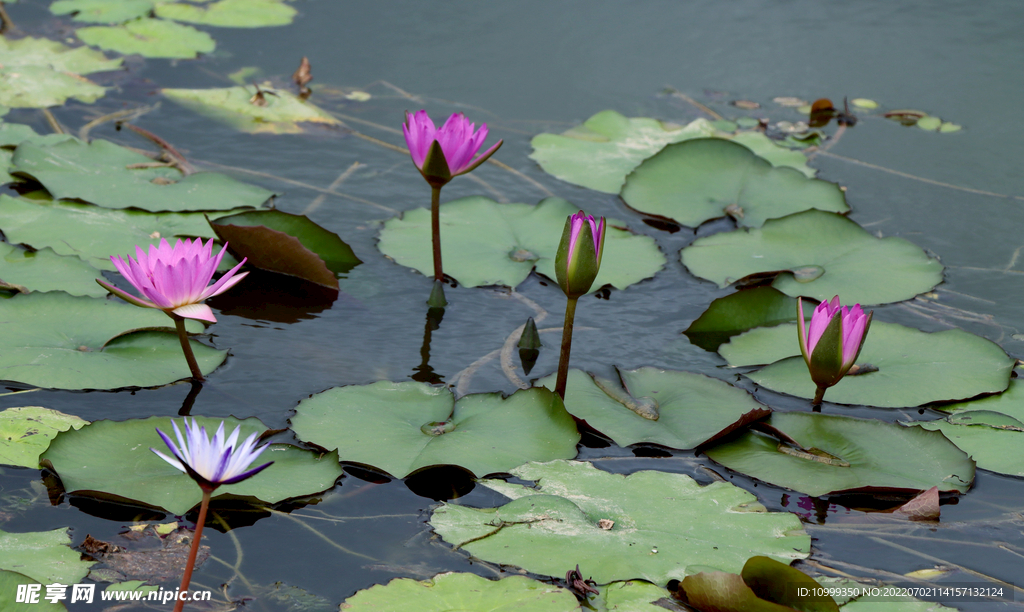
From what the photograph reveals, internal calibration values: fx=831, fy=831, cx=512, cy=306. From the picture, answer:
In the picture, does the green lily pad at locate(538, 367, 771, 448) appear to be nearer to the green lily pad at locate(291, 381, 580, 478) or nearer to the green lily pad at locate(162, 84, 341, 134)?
the green lily pad at locate(291, 381, 580, 478)

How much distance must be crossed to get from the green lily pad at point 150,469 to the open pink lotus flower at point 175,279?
290 mm

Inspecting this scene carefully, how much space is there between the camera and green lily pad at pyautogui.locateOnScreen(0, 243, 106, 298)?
9.00ft

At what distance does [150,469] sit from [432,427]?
2.26ft

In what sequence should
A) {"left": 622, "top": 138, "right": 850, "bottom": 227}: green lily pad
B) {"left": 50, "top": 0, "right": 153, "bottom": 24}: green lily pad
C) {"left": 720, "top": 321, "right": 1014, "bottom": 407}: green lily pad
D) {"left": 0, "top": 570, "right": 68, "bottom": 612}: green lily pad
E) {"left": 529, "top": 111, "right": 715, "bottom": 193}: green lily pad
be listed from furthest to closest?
1. {"left": 50, "top": 0, "right": 153, "bottom": 24}: green lily pad
2. {"left": 529, "top": 111, "right": 715, "bottom": 193}: green lily pad
3. {"left": 622, "top": 138, "right": 850, "bottom": 227}: green lily pad
4. {"left": 720, "top": 321, "right": 1014, "bottom": 407}: green lily pad
5. {"left": 0, "top": 570, "right": 68, "bottom": 612}: green lily pad

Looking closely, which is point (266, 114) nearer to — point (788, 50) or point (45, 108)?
point (45, 108)

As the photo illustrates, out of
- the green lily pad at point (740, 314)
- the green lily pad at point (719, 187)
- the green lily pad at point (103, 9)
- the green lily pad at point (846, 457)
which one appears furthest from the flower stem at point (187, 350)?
the green lily pad at point (103, 9)

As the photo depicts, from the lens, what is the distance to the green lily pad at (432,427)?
82.3 inches

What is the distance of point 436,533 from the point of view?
1947 millimetres

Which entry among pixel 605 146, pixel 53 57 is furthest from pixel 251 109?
pixel 605 146

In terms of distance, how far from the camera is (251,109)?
4.34 m

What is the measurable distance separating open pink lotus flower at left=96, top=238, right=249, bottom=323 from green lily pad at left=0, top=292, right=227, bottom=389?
346mm

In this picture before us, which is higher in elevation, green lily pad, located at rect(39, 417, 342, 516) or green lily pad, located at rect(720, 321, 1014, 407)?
green lily pad, located at rect(720, 321, 1014, 407)

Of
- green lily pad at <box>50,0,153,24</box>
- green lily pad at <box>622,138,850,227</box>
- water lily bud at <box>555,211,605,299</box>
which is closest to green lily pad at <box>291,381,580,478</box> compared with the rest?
water lily bud at <box>555,211,605,299</box>

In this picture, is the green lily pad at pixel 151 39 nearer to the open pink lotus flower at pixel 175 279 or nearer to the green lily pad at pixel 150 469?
the open pink lotus flower at pixel 175 279
